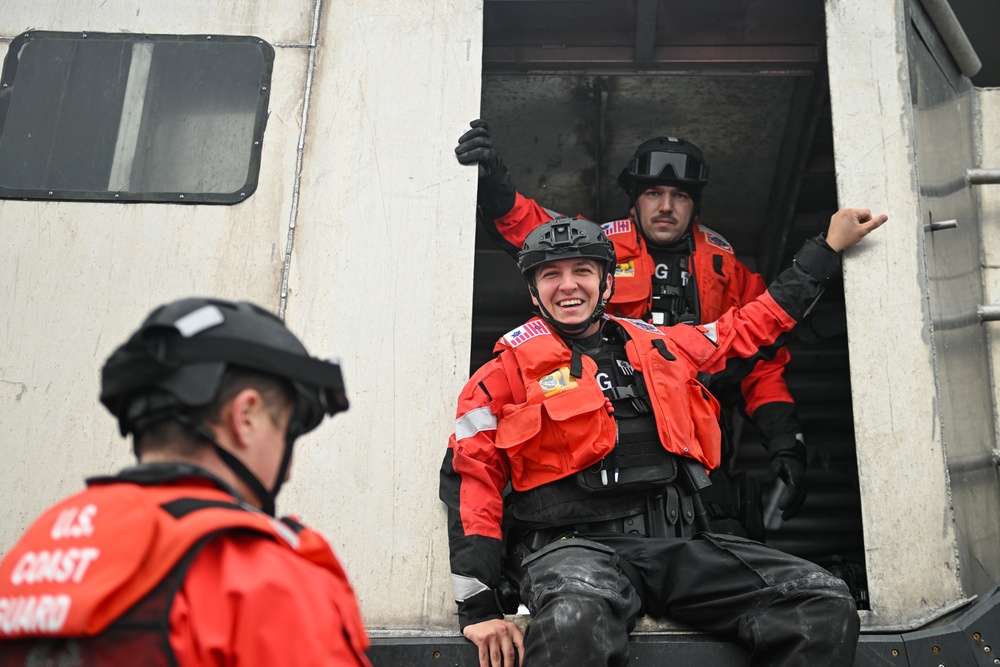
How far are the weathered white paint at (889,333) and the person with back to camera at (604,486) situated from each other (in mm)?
170

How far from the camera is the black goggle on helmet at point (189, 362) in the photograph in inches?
73.1

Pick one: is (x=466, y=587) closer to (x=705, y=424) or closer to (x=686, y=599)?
(x=686, y=599)

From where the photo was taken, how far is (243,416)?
189cm

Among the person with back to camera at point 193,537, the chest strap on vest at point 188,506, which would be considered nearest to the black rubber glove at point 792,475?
the person with back to camera at point 193,537

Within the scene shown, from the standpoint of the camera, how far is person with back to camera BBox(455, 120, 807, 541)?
186 inches

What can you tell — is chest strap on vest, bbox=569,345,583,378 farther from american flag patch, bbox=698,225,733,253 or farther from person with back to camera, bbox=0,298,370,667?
person with back to camera, bbox=0,298,370,667

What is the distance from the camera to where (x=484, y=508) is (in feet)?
12.0

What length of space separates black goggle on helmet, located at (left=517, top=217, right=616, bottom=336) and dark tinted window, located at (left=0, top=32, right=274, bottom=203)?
1.18 meters

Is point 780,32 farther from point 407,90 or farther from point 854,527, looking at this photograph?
point 854,527

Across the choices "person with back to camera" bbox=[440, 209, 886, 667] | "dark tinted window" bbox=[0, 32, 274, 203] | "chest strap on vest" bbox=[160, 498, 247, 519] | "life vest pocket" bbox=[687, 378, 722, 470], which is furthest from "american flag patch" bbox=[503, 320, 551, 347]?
"chest strap on vest" bbox=[160, 498, 247, 519]

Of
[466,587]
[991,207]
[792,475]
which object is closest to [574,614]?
[466,587]

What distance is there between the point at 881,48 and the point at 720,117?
1.76 metres

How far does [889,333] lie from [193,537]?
3.05 meters

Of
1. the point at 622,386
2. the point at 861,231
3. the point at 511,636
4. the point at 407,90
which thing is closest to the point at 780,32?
the point at 861,231
